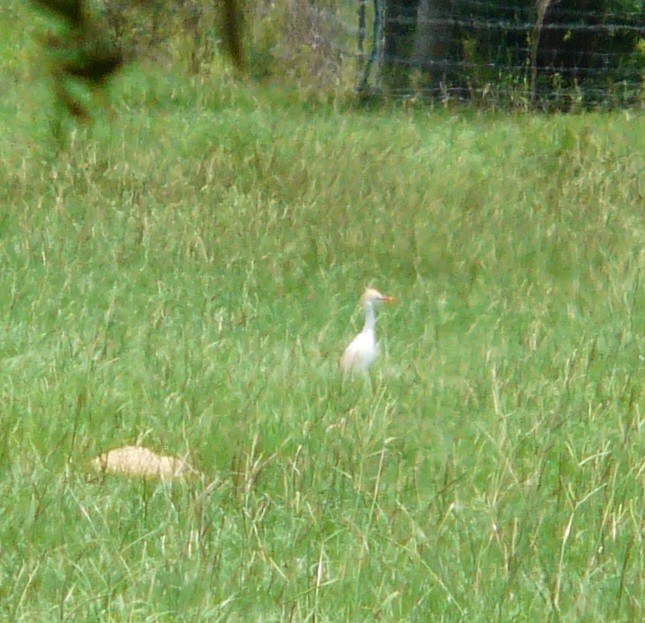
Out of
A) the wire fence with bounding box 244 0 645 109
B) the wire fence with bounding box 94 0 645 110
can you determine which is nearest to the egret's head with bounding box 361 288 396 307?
the wire fence with bounding box 94 0 645 110

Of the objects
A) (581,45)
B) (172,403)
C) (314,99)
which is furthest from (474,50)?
(172,403)

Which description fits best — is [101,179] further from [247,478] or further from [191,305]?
Result: [247,478]

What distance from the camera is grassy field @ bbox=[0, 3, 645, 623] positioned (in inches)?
112

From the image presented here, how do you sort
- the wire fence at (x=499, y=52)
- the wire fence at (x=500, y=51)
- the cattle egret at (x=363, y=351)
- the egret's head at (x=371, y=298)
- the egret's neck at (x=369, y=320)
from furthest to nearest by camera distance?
the wire fence at (x=500, y=51)
the wire fence at (x=499, y=52)
the egret's head at (x=371, y=298)
the egret's neck at (x=369, y=320)
the cattle egret at (x=363, y=351)

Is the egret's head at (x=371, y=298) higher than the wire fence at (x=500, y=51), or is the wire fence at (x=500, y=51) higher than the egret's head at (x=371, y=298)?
the egret's head at (x=371, y=298)

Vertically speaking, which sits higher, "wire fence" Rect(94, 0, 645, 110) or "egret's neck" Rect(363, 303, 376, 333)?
"egret's neck" Rect(363, 303, 376, 333)

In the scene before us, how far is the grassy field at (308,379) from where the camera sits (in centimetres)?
285

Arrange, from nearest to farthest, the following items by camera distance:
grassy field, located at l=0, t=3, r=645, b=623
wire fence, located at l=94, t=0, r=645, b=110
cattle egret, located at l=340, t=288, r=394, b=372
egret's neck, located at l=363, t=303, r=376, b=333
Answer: grassy field, located at l=0, t=3, r=645, b=623 < cattle egret, located at l=340, t=288, r=394, b=372 < egret's neck, located at l=363, t=303, r=376, b=333 < wire fence, located at l=94, t=0, r=645, b=110

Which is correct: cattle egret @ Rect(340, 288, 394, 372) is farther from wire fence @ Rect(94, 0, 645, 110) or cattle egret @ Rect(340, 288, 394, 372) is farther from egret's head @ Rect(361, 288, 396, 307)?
wire fence @ Rect(94, 0, 645, 110)

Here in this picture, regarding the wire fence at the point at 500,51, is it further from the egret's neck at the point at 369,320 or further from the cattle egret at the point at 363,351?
the cattle egret at the point at 363,351

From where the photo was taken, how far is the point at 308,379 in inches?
181

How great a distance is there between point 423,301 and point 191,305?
1.11m

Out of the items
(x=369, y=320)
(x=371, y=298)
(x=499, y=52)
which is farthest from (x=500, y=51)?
(x=369, y=320)

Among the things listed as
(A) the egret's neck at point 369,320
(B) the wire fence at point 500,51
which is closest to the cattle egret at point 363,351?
(A) the egret's neck at point 369,320
